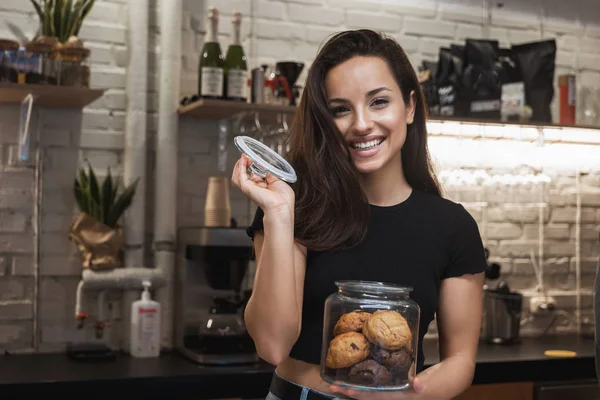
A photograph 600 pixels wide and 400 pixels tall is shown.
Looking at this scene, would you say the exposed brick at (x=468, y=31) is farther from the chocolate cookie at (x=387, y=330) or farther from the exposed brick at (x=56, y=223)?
the chocolate cookie at (x=387, y=330)

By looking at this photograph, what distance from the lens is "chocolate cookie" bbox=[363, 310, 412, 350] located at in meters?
1.43

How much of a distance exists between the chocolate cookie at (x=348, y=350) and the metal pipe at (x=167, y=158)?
5.83 feet

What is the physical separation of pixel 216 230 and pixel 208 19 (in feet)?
2.69

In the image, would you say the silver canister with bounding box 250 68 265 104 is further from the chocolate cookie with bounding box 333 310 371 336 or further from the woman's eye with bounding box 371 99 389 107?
the chocolate cookie with bounding box 333 310 371 336

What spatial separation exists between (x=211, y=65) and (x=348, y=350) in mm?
1973

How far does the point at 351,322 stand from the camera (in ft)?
4.83

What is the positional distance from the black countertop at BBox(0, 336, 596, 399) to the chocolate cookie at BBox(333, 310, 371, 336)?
1.29 metres

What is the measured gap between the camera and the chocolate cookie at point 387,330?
4.68ft

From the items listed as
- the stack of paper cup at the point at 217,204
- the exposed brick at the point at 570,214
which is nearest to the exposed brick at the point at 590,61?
the exposed brick at the point at 570,214

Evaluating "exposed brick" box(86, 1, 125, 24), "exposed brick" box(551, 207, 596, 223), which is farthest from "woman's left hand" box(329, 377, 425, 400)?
"exposed brick" box(551, 207, 596, 223)

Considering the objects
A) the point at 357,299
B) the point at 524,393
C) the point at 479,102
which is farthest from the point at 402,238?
the point at 479,102

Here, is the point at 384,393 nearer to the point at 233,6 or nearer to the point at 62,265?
the point at 62,265

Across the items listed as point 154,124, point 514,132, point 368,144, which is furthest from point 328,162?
point 514,132

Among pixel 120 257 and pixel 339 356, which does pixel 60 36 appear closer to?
pixel 120 257
